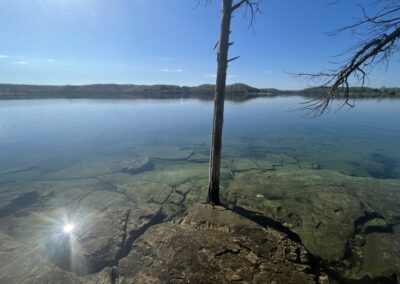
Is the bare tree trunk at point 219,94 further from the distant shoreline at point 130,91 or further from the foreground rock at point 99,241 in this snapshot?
the distant shoreline at point 130,91

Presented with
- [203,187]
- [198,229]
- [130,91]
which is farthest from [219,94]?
[130,91]

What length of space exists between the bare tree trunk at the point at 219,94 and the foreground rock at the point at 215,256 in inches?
41.0

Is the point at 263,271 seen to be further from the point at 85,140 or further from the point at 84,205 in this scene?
the point at 85,140

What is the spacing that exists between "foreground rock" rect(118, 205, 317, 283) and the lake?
776mm

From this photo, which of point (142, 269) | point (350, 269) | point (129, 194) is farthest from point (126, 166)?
point (350, 269)

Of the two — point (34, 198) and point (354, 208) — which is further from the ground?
point (354, 208)

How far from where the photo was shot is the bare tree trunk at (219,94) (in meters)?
4.71

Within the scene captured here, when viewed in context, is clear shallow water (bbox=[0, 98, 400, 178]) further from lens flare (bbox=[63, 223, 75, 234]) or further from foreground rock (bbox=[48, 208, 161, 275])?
foreground rock (bbox=[48, 208, 161, 275])

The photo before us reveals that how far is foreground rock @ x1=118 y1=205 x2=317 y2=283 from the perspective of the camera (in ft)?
10.7

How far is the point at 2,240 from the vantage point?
4.64 m

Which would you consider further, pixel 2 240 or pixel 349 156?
pixel 349 156

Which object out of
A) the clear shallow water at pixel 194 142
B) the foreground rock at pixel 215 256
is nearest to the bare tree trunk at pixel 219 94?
the foreground rock at pixel 215 256

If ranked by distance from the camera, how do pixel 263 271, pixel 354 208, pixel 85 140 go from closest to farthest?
1. pixel 263 271
2. pixel 354 208
3. pixel 85 140

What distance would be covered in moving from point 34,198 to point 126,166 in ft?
11.7
